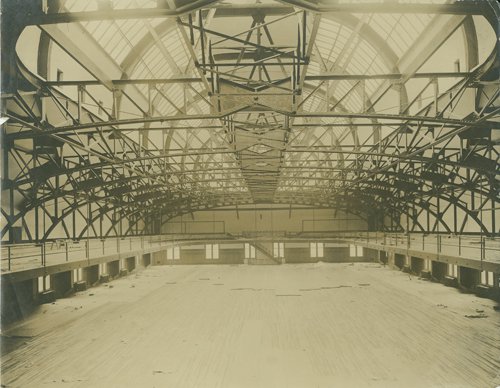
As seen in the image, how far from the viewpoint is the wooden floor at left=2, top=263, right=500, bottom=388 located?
1247 centimetres

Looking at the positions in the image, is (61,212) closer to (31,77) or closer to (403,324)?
(31,77)

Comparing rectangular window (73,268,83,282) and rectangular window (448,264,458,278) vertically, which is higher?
rectangular window (73,268,83,282)

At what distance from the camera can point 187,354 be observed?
1486 centimetres

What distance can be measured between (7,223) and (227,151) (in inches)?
405

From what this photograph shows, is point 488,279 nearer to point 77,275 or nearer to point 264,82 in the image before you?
point 264,82

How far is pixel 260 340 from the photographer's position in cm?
1683

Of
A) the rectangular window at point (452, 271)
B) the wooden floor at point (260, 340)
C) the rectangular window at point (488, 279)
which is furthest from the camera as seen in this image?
the rectangular window at point (452, 271)

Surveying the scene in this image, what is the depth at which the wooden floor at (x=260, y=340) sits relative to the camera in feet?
40.9

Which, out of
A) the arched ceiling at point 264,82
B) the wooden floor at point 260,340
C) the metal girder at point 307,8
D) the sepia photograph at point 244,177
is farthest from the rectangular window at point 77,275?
the metal girder at point 307,8

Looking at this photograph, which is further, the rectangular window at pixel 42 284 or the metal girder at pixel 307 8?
the rectangular window at pixel 42 284

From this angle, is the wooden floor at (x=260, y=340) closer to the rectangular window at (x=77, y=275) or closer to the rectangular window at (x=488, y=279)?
the rectangular window at (x=77, y=275)

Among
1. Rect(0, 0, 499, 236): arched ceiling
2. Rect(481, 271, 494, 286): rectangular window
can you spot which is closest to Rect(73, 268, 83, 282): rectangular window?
Rect(0, 0, 499, 236): arched ceiling

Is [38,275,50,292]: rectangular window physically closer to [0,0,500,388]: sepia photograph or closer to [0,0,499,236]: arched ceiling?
[0,0,500,388]: sepia photograph

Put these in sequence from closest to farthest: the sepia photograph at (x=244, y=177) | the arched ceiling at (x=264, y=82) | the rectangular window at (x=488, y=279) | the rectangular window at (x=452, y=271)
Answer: the arched ceiling at (x=264, y=82) → the sepia photograph at (x=244, y=177) → the rectangular window at (x=488, y=279) → the rectangular window at (x=452, y=271)
